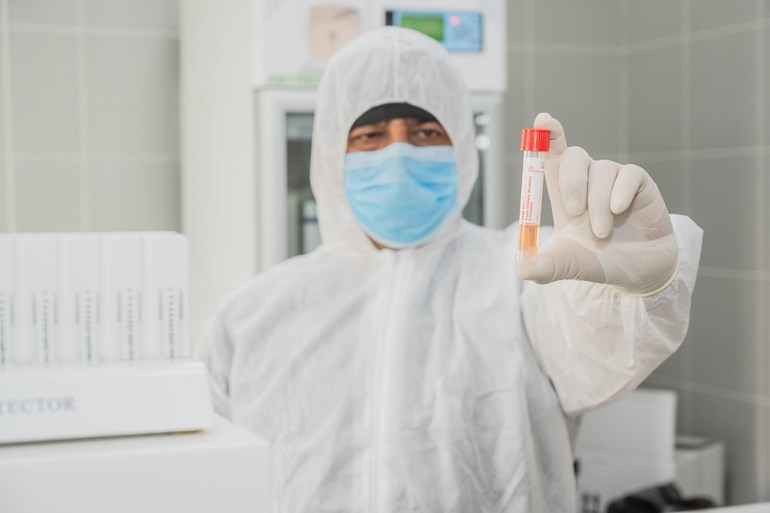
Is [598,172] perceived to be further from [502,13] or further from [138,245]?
[502,13]

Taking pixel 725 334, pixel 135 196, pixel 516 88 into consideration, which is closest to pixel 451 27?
pixel 516 88

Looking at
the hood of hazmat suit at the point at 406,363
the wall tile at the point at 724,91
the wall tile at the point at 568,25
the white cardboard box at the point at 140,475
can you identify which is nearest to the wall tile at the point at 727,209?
the wall tile at the point at 724,91

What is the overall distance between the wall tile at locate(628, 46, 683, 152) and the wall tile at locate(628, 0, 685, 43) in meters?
0.04

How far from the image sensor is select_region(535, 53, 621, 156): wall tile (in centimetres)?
212

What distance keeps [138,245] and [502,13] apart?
108 centimetres

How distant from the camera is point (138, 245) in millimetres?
820

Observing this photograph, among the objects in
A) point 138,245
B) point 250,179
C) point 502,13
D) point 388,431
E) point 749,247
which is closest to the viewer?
point 138,245

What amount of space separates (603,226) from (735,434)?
141cm

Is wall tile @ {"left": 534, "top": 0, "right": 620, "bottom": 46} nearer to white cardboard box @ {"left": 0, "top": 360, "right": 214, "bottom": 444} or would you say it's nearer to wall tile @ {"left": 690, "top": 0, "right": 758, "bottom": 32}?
wall tile @ {"left": 690, "top": 0, "right": 758, "bottom": 32}

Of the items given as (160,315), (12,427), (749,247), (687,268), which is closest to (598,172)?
(687,268)

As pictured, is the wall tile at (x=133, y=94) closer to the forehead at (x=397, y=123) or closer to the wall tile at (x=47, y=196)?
the wall tile at (x=47, y=196)

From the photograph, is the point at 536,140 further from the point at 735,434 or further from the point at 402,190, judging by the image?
the point at 735,434

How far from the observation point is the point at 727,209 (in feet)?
6.26

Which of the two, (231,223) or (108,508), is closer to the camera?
(108,508)
